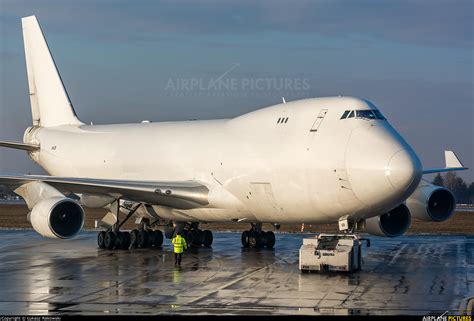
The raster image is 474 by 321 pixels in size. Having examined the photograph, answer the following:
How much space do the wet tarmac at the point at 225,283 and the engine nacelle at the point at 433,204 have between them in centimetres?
139

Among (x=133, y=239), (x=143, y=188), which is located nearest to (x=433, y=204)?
(x=143, y=188)

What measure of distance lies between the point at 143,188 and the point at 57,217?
320cm

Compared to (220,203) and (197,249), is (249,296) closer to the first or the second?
(220,203)

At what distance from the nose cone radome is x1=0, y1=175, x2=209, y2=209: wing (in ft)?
27.1

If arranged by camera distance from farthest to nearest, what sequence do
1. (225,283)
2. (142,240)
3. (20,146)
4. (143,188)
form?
(20,146), (142,240), (143,188), (225,283)

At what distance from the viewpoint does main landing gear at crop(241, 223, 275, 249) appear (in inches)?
1197

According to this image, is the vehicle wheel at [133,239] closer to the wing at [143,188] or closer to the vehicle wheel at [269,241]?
the wing at [143,188]

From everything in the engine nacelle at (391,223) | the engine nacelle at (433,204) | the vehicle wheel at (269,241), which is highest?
the engine nacelle at (433,204)

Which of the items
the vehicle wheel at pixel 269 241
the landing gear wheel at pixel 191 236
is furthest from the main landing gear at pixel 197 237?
the vehicle wheel at pixel 269 241

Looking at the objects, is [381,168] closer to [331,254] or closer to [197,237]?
[331,254]

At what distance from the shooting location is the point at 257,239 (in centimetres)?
3041

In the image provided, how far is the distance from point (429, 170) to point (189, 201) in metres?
10.5

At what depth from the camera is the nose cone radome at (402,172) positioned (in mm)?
21141

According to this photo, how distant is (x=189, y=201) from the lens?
2789 cm
